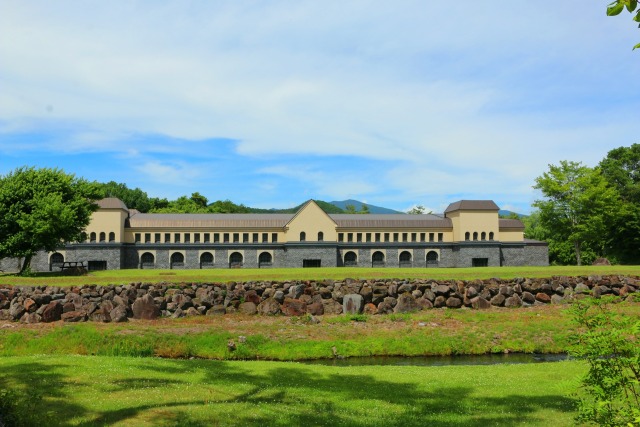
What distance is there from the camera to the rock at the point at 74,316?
2353 cm

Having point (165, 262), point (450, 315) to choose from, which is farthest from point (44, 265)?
point (450, 315)

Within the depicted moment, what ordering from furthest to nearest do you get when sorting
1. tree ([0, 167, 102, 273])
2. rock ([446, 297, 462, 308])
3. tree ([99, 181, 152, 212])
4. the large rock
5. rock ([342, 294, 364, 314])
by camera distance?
tree ([99, 181, 152, 212]), tree ([0, 167, 102, 273]), rock ([446, 297, 462, 308]), rock ([342, 294, 364, 314]), the large rock

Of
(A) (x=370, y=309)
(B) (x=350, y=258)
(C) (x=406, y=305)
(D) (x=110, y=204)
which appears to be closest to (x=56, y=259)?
(D) (x=110, y=204)

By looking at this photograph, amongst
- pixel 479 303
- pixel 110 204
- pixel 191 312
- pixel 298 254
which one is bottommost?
pixel 191 312

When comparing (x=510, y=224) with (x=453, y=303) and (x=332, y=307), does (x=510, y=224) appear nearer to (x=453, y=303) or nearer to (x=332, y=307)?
(x=453, y=303)

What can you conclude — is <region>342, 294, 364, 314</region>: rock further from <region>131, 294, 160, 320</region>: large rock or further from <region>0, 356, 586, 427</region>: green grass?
<region>0, 356, 586, 427</region>: green grass

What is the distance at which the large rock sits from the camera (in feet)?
81.9

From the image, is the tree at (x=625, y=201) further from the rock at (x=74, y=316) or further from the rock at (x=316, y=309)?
the rock at (x=74, y=316)

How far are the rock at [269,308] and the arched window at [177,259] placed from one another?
158ft

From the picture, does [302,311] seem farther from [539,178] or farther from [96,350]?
[539,178]

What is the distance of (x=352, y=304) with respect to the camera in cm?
2677

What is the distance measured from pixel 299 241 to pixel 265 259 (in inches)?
214

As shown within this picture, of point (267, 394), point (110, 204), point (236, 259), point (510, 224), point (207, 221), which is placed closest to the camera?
point (267, 394)

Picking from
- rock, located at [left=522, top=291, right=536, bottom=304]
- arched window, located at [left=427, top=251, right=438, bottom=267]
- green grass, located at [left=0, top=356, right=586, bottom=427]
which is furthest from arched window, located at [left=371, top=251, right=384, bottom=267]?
green grass, located at [left=0, top=356, right=586, bottom=427]
